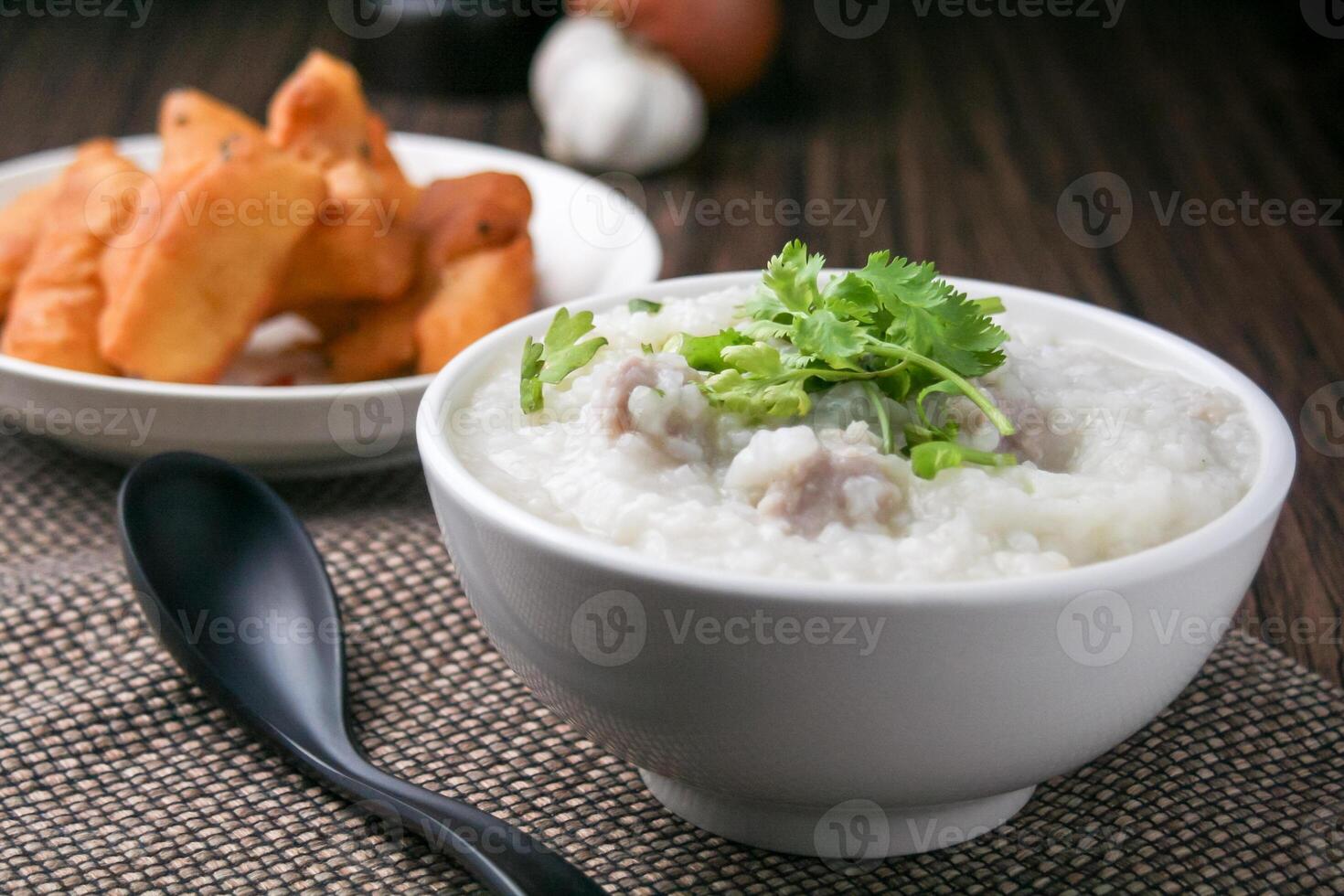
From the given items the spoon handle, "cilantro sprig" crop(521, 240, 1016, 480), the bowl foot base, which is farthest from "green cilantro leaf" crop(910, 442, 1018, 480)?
the spoon handle

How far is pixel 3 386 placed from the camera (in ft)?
6.36

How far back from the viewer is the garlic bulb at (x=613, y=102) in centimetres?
320

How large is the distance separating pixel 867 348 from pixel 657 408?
7.8 inches

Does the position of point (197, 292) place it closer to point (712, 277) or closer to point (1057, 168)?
point (712, 277)

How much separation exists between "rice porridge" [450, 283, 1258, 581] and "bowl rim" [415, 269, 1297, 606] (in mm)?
21

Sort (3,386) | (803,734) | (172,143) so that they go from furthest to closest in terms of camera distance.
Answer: (172,143) < (3,386) < (803,734)

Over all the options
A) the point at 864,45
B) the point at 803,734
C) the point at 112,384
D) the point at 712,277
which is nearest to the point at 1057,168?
the point at 864,45

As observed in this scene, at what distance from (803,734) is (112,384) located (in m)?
1.16

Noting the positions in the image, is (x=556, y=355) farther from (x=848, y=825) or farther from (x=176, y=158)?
(x=176, y=158)

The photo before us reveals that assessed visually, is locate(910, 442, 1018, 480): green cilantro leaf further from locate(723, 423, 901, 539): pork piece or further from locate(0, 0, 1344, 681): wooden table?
locate(0, 0, 1344, 681): wooden table

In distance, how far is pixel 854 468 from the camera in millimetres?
1173

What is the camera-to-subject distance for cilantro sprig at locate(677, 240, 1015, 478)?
1.26 metres

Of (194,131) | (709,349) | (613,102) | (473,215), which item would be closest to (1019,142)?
(613,102)

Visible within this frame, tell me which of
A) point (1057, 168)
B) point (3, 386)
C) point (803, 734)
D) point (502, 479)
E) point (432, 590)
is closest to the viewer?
point (803, 734)
